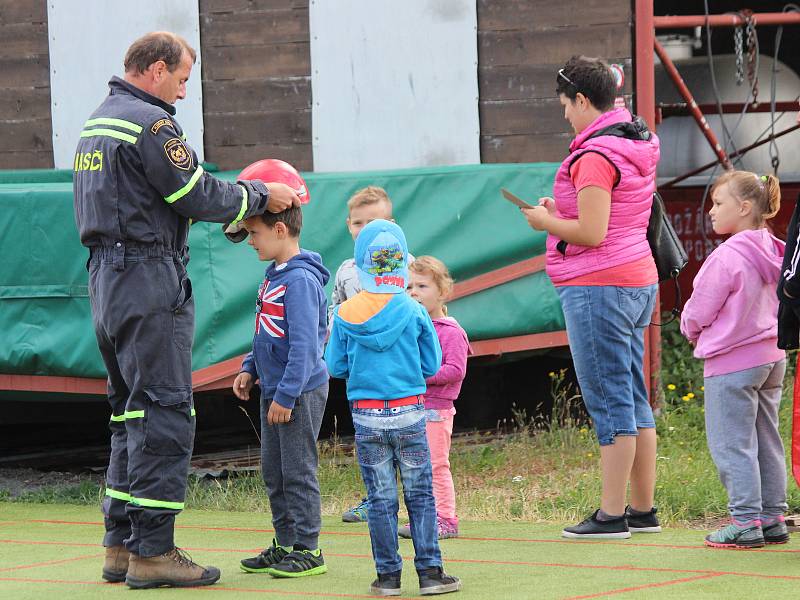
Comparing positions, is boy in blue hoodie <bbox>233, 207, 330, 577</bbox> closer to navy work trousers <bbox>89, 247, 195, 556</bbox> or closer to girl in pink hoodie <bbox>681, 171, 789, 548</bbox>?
navy work trousers <bbox>89, 247, 195, 556</bbox>

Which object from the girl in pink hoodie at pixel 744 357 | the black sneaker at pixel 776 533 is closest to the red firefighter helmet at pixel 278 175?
the girl in pink hoodie at pixel 744 357

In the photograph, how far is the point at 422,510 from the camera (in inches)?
190

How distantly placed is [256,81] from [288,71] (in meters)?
0.26

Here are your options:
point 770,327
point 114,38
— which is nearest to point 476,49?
point 114,38

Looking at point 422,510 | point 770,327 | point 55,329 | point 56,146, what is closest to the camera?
point 422,510

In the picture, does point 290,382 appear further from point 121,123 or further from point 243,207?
point 121,123

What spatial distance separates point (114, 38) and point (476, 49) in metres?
2.71

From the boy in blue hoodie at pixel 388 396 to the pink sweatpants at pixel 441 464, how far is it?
1.27 m

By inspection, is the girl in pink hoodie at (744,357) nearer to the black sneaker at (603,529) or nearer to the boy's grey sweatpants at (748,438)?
the boy's grey sweatpants at (748,438)

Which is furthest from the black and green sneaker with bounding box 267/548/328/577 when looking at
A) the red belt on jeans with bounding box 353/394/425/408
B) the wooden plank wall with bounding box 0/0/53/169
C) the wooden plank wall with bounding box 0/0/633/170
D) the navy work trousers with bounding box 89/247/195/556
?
the wooden plank wall with bounding box 0/0/53/169

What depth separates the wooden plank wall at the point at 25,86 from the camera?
10.2 metres

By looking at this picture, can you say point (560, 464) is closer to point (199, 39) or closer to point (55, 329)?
point (55, 329)

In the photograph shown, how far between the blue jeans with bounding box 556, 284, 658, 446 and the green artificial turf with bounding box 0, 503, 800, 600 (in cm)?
57

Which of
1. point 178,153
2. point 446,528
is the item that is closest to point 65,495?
point 446,528
